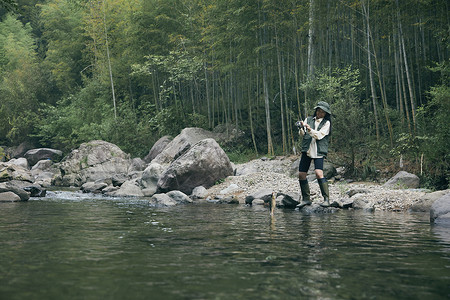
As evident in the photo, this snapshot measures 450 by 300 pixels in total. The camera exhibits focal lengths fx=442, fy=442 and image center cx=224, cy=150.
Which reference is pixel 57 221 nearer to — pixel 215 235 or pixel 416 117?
pixel 215 235

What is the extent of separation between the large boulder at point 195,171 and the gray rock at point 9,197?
370cm

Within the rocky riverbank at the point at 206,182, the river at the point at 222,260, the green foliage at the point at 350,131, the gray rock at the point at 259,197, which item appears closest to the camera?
the river at the point at 222,260

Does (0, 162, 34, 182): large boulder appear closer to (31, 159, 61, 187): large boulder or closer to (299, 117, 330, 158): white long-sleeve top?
(31, 159, 61, 187): large boulder

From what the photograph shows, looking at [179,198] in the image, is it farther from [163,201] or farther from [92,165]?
[92,165]

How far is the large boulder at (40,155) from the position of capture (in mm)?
25547

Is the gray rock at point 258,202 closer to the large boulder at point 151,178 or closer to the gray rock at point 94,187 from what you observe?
the large boulder at point 151,178

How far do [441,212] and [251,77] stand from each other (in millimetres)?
15801

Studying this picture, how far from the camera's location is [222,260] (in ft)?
10.7

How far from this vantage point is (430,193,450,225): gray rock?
5.91 meters

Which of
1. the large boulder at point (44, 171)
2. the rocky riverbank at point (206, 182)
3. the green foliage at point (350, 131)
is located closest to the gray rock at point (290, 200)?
the rocky riverbank at point (206, 182)

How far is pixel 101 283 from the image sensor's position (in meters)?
2.53

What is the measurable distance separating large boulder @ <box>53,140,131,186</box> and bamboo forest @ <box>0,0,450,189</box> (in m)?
3.98

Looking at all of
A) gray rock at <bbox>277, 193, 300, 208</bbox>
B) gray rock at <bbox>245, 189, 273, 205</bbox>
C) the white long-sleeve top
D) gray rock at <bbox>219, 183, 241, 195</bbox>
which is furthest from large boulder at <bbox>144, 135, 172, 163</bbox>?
the white long-sleeve top

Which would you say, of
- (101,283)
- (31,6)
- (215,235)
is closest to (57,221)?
(215,235)
